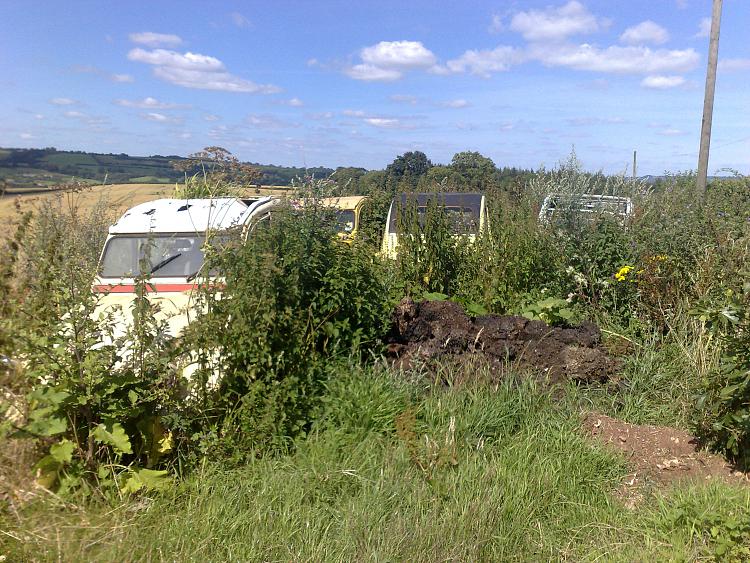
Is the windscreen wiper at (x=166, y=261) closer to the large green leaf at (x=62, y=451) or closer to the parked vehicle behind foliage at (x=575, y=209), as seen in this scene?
the large green leaf at (x=62, y=451)

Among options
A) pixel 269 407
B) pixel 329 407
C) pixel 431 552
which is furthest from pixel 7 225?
pixel 431 552

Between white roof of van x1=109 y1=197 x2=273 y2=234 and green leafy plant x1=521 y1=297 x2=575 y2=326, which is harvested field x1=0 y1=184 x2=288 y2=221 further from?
green leafy plant x1=521 y1=297 x2=575 y2=326

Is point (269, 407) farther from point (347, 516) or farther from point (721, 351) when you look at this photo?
point (721, 351)

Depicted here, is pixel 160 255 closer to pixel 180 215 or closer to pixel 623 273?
pixel 180 215

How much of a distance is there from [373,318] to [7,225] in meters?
2.64

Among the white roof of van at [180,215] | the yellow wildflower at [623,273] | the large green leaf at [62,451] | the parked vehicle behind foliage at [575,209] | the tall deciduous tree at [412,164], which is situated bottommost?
the large green leaf at [62,451]

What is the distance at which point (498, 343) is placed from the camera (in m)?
5.57

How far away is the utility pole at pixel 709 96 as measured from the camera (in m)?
13.3

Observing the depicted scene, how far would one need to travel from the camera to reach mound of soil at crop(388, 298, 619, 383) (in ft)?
17.5

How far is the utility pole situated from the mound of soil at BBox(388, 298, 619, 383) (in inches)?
353

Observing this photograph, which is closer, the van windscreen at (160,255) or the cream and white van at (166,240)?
the cream and white van at (166,240)

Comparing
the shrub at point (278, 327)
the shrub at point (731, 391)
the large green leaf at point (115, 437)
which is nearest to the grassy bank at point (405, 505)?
the shrub at point (278, 327)

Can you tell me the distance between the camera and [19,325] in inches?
144

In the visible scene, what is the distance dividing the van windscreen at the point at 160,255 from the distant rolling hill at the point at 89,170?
699mm
